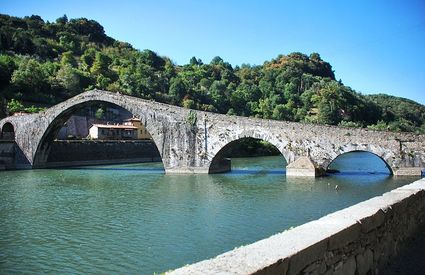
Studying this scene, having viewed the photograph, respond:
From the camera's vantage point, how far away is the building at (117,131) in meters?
49.3

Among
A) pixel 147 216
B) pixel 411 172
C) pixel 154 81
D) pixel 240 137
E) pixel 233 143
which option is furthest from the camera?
pixel 154 81

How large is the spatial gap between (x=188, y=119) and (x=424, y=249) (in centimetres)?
2365

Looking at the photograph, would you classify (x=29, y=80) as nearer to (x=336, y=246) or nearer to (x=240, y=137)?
(x=240, y=137)

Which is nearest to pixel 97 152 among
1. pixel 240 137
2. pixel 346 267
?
pixel 240 137

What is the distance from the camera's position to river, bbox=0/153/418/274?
9.73 metres

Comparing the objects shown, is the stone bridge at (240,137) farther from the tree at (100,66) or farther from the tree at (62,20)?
the tree at (62,20)

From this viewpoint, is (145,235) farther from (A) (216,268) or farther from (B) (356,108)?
(B) (356,108)

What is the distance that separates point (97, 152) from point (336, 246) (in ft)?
133

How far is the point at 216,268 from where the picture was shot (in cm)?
338

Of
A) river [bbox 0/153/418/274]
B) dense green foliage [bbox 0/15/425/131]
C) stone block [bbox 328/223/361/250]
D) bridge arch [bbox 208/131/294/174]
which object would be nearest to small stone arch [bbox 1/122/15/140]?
dense green foliage [bbox 0/15/425/131]

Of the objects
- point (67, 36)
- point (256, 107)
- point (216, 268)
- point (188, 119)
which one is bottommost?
point (216, 268)

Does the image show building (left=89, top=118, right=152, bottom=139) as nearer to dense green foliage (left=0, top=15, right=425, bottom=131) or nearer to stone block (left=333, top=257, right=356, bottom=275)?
dense green foliage (left=0, top=15, right=425, bottom=131)

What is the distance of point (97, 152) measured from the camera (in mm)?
42938

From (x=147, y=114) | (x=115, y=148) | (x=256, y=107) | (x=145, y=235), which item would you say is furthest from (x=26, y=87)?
(x=145, y=235)
